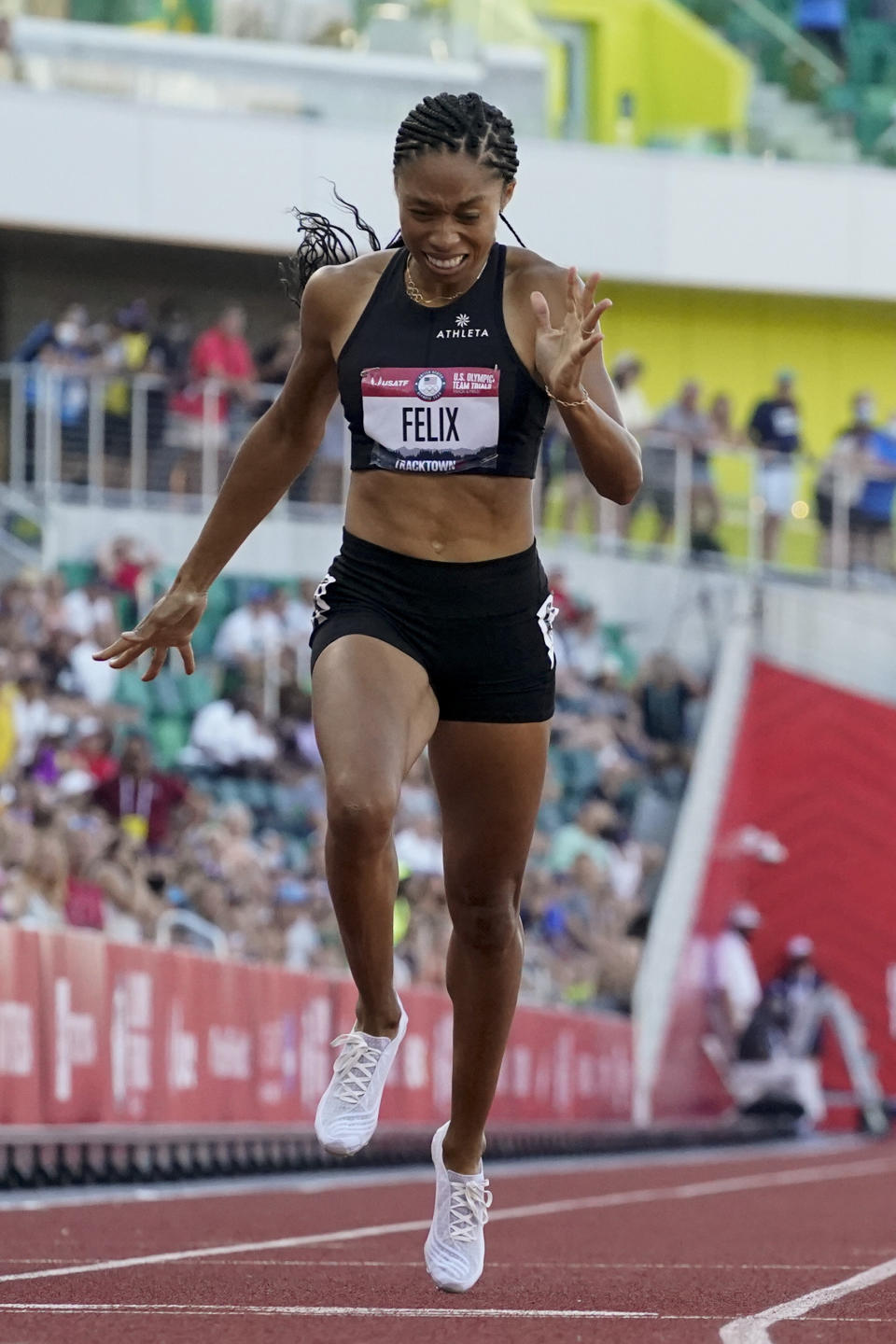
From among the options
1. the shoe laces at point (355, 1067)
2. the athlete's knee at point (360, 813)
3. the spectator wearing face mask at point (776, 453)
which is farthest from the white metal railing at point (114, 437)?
the athlete's knee at point (360, 813)

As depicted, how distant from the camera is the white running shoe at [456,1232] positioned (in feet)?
19.7

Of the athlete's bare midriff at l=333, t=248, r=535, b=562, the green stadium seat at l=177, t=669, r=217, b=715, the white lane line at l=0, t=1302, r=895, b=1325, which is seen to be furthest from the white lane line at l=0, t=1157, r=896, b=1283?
the green stadium seat at l=177, t=669, r=217, b=715

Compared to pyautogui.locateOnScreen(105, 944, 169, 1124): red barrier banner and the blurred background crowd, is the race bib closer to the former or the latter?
pyautogui.locateOnScreen(105, 944, 169, 1124): red barrier banner

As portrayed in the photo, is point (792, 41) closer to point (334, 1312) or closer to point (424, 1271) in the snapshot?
point (424, 1271)

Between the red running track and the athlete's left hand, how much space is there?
6.00ft

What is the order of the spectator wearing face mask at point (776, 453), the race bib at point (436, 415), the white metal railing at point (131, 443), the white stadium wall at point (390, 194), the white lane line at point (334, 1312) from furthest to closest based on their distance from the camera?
the white stadium wall at point (390, 194), the spectator wearing face mask at point (776, 453), the white metal railing at point (131, 443), the race bib at point (436, 415), the white lane line at point (334, 1312)

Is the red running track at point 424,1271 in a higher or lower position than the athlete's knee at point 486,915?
lower

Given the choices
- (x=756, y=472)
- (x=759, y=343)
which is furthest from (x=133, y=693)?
(x=759, y=343)

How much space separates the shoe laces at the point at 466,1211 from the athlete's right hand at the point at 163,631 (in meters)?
1.31

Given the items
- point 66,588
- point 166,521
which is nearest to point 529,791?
point 66,588

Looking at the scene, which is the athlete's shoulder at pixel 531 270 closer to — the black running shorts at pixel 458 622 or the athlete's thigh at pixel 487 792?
the black running shorts at pixel 458 622

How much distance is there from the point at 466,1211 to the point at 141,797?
943 cm

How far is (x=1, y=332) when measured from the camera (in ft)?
87.8

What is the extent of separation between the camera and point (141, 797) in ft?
50.6
